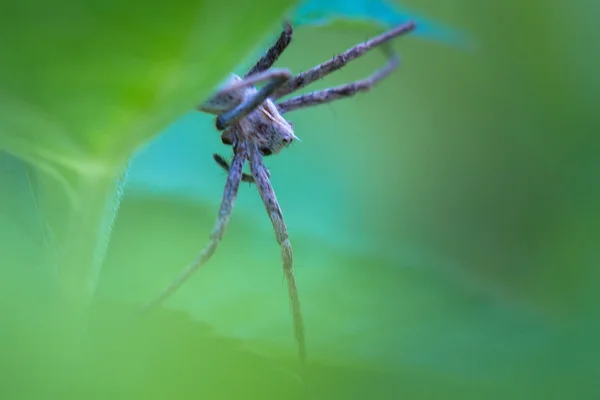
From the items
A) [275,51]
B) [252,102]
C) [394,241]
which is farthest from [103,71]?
Answer: [394,241]

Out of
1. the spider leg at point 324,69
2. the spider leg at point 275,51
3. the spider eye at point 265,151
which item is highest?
the spider leg at point 324,69

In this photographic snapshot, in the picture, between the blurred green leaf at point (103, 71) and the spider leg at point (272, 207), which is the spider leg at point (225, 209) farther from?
the blurred green leaf at point (103, 71)

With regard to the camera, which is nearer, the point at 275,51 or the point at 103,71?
the point at 103,71

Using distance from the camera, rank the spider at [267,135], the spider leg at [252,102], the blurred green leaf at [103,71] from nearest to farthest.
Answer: the blurred green leaf at [103,71]
the spider leg at [252,102]
the spider at [267,135]

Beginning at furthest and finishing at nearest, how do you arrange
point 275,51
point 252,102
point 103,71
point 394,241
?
point 394,241
point 275,51
point 252,102
point 103,71

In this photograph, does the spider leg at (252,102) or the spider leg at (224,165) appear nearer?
the spider leg at (252,102)

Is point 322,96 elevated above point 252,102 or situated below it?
above

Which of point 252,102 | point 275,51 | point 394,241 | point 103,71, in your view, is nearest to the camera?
point 103,71

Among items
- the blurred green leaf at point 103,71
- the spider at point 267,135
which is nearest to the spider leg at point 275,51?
the spider at point 267,135

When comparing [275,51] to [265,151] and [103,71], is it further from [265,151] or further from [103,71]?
[103,71]
